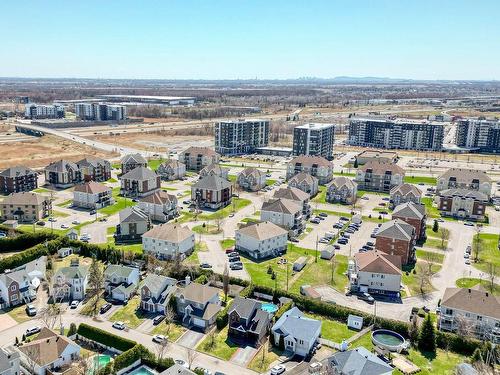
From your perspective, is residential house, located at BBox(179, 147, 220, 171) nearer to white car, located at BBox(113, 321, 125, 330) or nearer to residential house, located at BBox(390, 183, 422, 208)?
residential house, located at BBox(390, 183, 422, 208)

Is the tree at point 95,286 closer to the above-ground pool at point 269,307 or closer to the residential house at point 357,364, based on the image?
the above-ground pool at point 269,307

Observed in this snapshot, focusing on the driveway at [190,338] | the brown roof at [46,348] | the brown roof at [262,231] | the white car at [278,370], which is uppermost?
the brown roof at [262,231]

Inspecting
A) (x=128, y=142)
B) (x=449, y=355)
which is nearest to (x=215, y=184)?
(x=449, y=355)

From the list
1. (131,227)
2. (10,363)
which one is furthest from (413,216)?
(10,363)

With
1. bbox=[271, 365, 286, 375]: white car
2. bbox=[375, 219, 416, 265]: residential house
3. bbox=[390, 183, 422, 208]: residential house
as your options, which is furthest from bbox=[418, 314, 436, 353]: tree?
bbox=[390, 183, 422, 208]: residential house

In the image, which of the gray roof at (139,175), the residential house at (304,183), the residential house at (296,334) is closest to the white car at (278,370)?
the residential house at (296,334)

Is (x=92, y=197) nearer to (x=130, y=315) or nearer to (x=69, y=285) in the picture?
(x=69, y=285)
